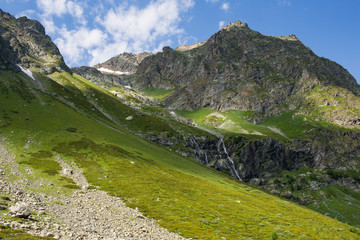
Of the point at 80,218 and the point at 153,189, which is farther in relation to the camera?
the point at 153,189

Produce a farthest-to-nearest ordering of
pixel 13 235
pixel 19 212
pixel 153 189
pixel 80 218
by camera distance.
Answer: pixel 153 189 < pixel 80 218 < pixel 19 212 < pixel 13 235

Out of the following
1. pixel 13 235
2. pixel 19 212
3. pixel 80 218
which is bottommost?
pixel 80 218

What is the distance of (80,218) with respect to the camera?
26531mm

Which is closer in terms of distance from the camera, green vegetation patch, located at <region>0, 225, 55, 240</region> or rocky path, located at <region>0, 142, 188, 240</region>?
green vegetation patch, located at <region>0, 225, 55, 240</region>

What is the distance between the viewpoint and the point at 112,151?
278ft

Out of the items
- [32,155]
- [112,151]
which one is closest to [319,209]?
[112,151]

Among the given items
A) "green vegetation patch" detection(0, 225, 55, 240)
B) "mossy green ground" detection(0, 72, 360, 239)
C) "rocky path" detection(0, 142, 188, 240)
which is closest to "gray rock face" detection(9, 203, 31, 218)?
"rocky path" detection(0, 142, 188, 240)

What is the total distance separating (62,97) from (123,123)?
56.5 m

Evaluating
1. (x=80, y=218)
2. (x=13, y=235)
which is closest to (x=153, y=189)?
(x=80, y=218)

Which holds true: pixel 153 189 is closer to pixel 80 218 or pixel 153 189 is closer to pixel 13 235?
pixel 80 218

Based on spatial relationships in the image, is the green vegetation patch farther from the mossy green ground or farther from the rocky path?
the mossy green ground

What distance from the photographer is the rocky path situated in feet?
66.9

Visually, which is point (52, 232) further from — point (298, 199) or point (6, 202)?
point (298, 199)

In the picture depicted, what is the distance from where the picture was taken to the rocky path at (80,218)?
2039 centimetres
